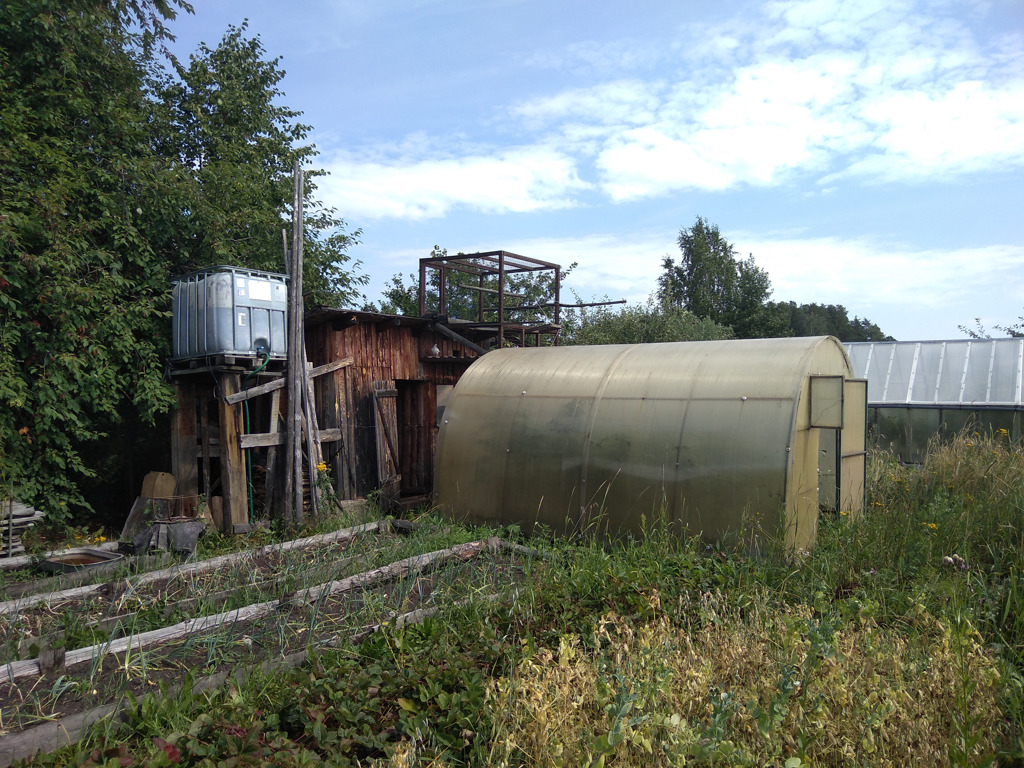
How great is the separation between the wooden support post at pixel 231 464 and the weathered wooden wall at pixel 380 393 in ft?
4.95

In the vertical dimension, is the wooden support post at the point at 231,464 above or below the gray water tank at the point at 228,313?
below

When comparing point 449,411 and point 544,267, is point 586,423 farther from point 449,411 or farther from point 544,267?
point 544,267

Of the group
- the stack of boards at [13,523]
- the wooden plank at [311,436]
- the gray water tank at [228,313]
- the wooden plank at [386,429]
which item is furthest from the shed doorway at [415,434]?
the stack of boards at [13,523]

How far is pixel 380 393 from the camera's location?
36.2 feet

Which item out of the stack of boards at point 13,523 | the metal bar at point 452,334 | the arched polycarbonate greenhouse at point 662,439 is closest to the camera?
the arched polycarbonate greenhouse at point 662,439

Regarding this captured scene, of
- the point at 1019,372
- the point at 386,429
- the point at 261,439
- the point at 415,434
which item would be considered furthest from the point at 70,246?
the point at 1019,372

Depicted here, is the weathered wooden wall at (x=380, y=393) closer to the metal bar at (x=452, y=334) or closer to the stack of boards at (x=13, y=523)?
the metal bar at (x=452, y=334)

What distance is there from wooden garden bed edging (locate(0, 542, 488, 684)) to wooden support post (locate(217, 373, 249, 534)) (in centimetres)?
354

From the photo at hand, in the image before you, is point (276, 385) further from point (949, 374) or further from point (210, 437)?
point (949, 374)

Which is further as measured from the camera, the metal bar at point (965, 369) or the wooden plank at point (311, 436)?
the metal bar at point (965, 369)

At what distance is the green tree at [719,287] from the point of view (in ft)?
125

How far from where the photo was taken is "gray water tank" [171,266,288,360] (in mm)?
8633

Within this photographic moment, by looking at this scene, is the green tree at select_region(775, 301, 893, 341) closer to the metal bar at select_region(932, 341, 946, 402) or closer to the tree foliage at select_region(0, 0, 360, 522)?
the metal bar at select_region(932, 341, 946, 402)

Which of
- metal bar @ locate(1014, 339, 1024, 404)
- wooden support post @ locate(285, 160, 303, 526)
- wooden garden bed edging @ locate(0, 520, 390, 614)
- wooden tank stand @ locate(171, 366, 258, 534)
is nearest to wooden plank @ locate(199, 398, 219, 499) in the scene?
wooden tank stand @ locate(171, 366, 258, 534)
